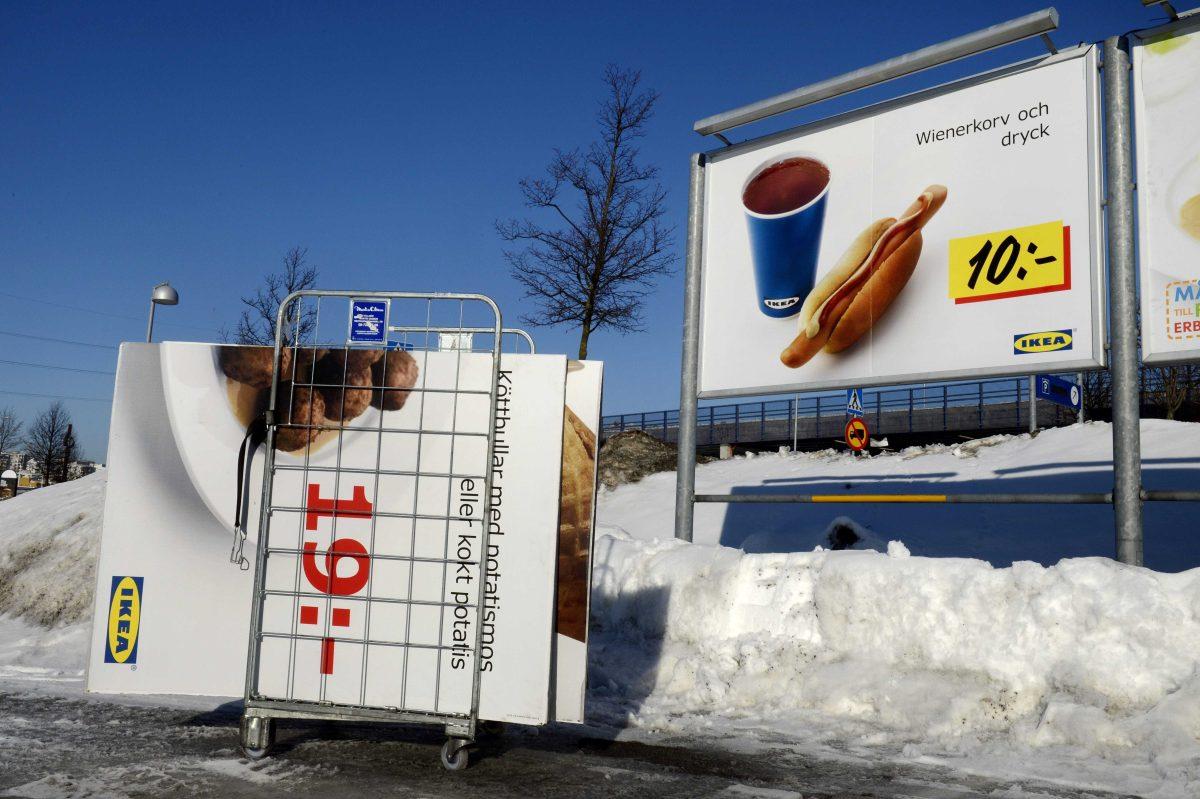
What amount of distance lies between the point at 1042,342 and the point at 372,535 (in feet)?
22.5

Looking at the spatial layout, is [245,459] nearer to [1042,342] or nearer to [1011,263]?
[1042,342]

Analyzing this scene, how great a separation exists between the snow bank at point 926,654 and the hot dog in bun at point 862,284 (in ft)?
9.88

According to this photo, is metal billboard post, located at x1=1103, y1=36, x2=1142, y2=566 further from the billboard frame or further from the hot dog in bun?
the hot dog in bun

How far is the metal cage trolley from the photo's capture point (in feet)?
19.8

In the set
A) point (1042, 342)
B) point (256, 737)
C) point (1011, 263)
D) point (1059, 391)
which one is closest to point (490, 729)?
point (256, 737)

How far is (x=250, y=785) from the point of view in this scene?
216 inches

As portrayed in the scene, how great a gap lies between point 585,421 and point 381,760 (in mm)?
2482

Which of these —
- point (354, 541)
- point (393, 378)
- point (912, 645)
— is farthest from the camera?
point (912, 645)

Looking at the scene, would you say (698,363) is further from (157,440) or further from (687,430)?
(157,440)

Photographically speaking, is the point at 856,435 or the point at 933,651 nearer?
the point at 933,651

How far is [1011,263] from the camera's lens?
992cm

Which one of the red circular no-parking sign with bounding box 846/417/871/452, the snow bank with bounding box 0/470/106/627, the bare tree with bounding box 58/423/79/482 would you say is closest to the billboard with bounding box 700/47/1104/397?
the red circular no-parking sign with bounding box 846/417/871/452

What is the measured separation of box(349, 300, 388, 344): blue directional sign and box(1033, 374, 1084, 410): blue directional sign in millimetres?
13114

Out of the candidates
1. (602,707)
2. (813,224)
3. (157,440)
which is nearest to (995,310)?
(813,224)
